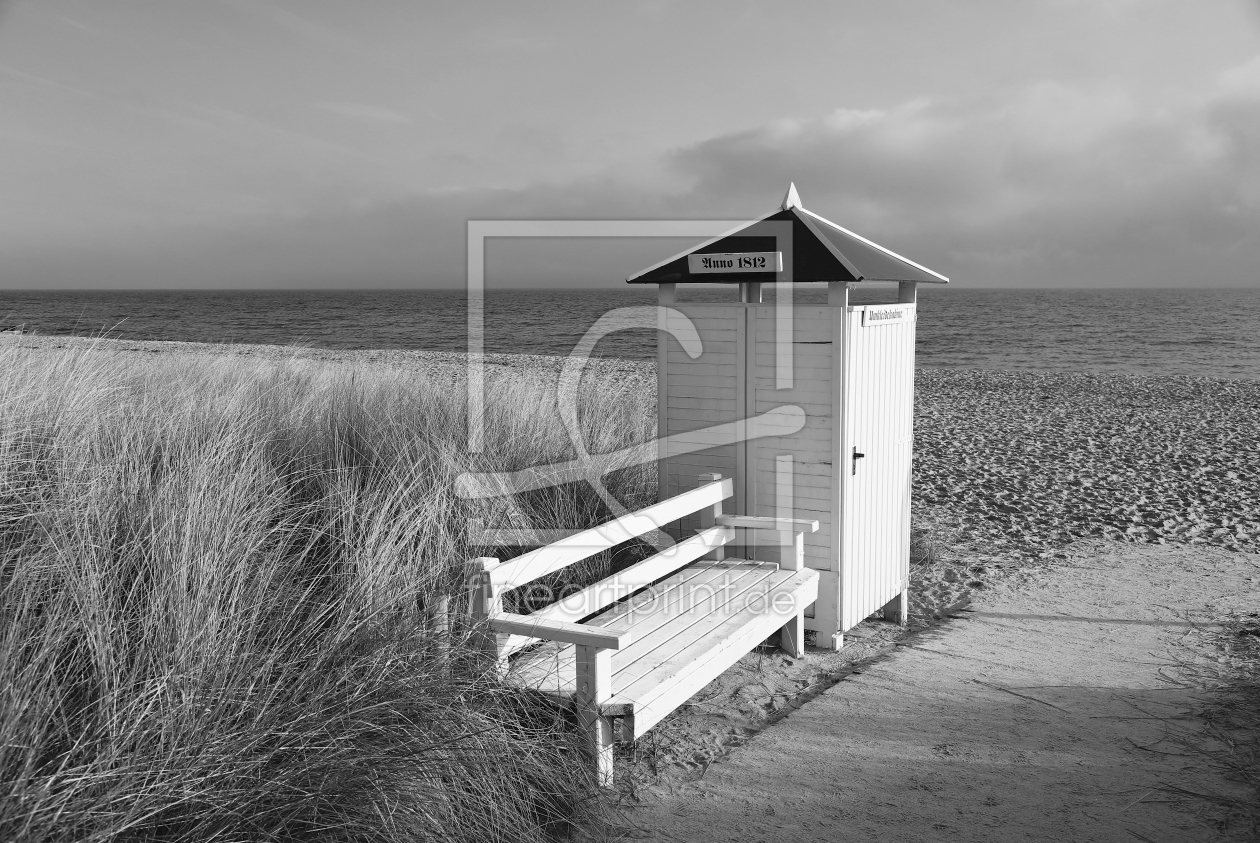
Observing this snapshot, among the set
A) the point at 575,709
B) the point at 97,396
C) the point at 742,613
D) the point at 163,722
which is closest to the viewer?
the point at 163,722

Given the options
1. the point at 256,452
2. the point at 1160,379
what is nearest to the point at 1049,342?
the point at 1160,379

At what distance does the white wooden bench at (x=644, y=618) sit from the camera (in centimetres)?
398

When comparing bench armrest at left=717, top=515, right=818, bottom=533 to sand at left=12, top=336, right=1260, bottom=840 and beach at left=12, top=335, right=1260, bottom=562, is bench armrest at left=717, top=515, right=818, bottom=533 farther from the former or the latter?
beach at left=12, top=335, right=1260, bottom=562

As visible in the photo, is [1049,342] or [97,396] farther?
[1049,342]

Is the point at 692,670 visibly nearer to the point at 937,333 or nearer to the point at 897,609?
the point at 897,609

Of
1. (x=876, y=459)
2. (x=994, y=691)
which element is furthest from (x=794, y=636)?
(x=876, y=459)

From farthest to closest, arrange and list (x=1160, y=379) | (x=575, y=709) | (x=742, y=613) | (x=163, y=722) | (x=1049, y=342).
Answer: (x=1049, y=342) → (x=1160, y=379) → (x=742, y=613) → (x=575, y=709) → (x=163, y=722)

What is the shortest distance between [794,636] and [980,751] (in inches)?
59.4

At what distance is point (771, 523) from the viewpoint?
6.12m

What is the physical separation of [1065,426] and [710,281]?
11.3 meters

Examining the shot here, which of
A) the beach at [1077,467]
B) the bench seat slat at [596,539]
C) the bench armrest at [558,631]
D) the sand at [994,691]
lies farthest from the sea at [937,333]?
the bench armrest at [558,631]

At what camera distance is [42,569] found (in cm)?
348

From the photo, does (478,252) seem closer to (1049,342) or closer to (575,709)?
(575,709)

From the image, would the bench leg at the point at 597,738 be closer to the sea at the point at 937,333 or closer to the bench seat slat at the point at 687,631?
the bench seat slat at the point at 687,631
